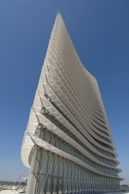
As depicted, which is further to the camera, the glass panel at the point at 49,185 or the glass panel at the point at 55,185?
the glass panel at the point at 55,185

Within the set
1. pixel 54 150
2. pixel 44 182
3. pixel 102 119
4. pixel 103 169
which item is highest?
pixel 102 119

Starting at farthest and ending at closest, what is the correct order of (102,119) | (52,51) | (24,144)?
1. (102,119)
2. (52,51)
3. (24,144)

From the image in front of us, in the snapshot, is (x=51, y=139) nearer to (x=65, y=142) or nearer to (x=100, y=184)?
(x=65, y=142)

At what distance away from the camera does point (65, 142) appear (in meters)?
24.7

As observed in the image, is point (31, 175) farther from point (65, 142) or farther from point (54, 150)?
point (65, 142)

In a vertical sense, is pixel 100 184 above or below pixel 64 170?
below

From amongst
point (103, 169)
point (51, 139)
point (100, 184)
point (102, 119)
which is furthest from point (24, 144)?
point (102, 119)

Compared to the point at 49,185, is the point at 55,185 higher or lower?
lower

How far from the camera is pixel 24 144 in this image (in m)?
20.2

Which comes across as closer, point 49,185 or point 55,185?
point 49,185

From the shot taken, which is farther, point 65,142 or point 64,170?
point 65,142

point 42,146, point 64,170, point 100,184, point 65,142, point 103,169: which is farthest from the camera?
point 103,169

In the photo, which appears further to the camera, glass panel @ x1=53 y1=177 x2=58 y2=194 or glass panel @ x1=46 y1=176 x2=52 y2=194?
glass panel @ x1=53 y1=177 x2=58 y2=194

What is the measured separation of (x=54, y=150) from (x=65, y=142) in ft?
20.2
